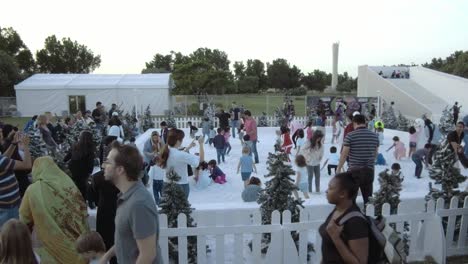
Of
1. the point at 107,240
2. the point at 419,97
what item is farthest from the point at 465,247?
the point at 419,97

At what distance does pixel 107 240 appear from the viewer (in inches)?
156

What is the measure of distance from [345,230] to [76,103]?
1256 inches

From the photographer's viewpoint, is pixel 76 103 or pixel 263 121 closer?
pixel 263 121

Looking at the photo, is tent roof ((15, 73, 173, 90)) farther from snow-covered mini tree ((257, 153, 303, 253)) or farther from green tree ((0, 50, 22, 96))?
snow-covered mini tree ((257, 153, 303, 253))

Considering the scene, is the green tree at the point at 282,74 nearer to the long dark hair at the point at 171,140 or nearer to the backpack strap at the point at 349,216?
the long dark hair at the point at 171,140

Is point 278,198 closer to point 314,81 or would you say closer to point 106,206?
point 106,206

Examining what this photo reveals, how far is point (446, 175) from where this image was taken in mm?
5297

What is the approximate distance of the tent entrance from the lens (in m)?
31.0

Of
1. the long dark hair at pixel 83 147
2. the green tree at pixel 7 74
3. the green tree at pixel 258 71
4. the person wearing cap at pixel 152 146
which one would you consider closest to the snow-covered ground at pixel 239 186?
the person wearing cap at pixel 152 146

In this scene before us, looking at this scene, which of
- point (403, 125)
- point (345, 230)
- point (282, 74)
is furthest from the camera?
point (282, 74)

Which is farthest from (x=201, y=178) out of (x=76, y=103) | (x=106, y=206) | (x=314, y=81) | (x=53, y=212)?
(x=314, y=81)

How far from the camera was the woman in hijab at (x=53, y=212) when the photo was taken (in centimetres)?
322

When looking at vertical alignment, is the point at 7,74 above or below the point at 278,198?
above

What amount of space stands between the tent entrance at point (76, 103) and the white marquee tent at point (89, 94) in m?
0.08
